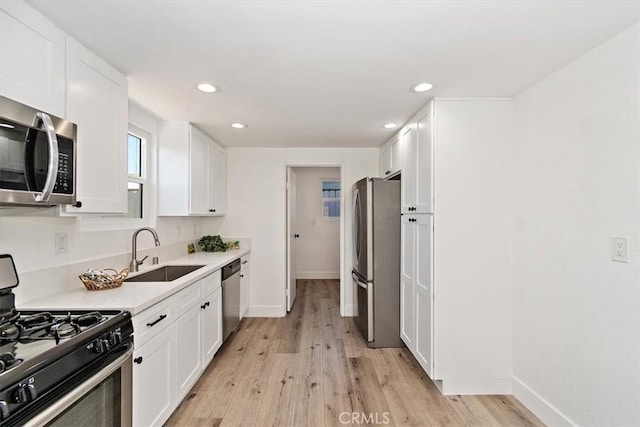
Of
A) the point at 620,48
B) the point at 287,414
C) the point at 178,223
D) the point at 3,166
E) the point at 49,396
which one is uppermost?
the point at 620,48

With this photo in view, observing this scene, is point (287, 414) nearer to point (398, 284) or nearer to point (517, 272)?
point (398, 284)

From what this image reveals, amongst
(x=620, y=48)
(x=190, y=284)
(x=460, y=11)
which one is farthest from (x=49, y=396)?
(x=620, y=48)

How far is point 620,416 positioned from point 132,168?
3.74 m

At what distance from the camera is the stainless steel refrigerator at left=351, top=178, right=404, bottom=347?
3.36 m

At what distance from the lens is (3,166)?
122 cm

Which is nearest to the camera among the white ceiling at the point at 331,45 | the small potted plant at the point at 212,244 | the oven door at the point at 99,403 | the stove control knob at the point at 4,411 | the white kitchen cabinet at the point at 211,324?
the stove control knob at the point at 4,411

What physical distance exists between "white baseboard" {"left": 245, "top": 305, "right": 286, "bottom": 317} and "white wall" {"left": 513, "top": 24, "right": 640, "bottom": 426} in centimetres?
278

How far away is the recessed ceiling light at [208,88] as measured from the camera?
7.36ft

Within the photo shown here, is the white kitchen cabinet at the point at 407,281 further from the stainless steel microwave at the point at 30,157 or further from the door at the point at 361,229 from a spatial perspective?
the stainless steel microwave at the point at 30,157

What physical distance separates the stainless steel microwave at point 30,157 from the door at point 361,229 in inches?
101

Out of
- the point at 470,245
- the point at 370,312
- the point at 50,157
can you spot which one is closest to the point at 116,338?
the point at 50,157

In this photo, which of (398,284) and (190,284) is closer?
(190,284)

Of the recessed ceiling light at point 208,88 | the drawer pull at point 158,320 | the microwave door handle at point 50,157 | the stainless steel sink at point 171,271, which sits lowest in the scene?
the drawer pull at point 158,320

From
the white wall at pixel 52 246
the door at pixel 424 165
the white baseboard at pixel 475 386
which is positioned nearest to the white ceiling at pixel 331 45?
the door at pixel 424 165
